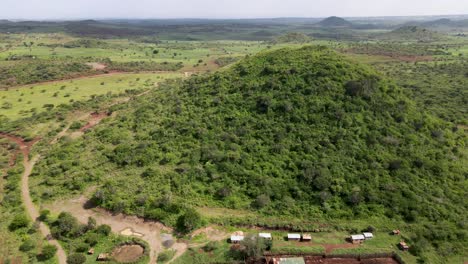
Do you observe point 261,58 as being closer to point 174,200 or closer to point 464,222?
point 174,200

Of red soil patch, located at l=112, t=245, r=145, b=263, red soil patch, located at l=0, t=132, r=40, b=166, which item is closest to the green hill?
red soil patch, located at l=112, t=245, r=145, b=263

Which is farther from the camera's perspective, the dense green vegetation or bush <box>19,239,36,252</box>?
bush <box>19,239,36,252</box>

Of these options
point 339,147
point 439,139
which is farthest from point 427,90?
point 339,147

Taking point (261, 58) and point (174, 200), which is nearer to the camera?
point (174, 200)

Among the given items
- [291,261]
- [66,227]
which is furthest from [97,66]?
[291,261]

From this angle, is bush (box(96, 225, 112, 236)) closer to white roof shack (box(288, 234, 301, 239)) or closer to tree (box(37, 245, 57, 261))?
tree (box(37, 245, 57, 261))

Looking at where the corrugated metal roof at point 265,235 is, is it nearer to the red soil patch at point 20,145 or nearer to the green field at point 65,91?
the red soil patch at point 20,145
